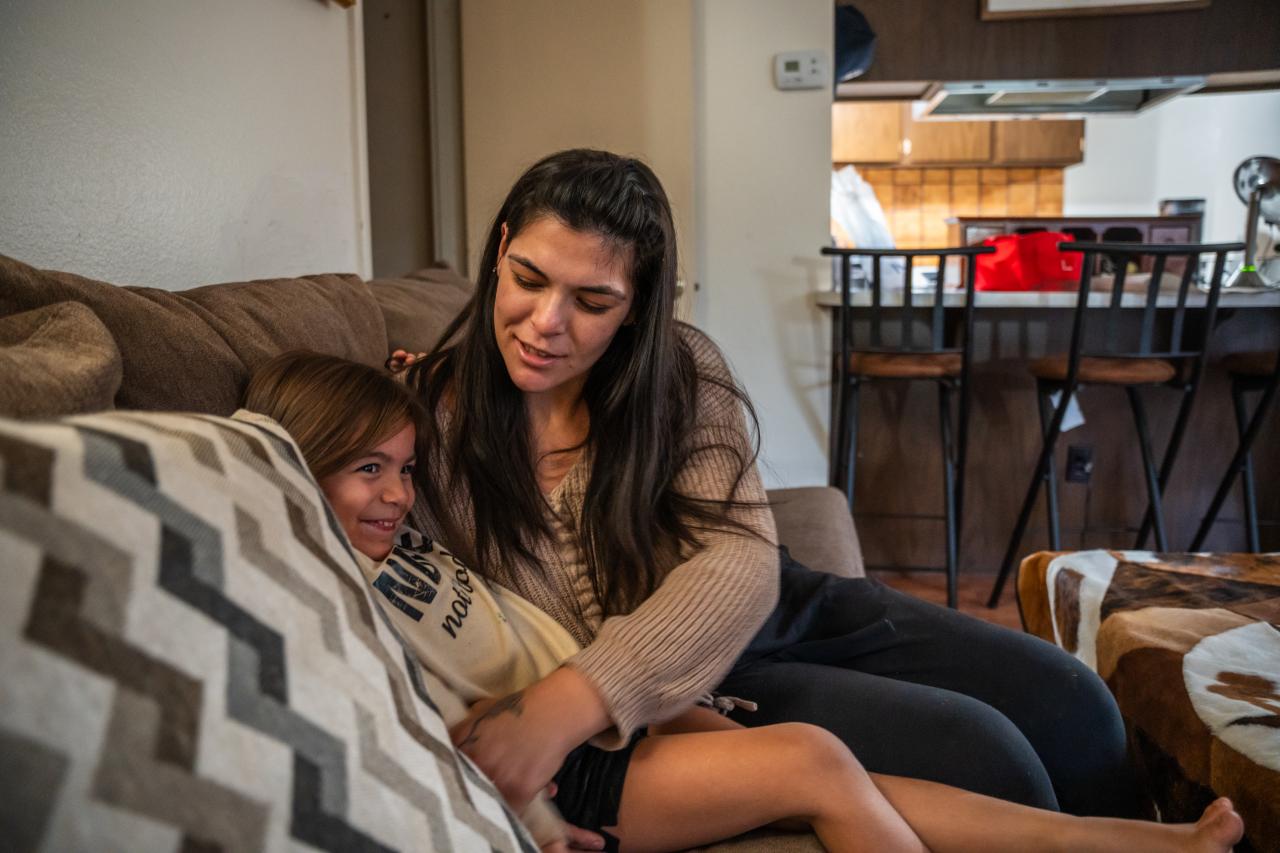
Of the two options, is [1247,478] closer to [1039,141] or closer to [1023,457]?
[1023,457]

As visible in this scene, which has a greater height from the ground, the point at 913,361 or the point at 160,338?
the point at 160,338

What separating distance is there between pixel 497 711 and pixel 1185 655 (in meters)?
1.00

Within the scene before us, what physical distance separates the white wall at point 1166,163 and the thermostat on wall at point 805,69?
4.29 metres

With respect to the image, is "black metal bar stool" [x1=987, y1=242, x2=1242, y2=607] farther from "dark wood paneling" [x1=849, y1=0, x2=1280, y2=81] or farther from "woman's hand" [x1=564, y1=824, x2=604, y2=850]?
"woman's hand" [x1=564, y1=824, x2=604, y2=850]

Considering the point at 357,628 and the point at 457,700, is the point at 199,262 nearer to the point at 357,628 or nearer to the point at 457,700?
the point at 457,700

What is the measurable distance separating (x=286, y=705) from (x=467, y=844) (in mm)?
155

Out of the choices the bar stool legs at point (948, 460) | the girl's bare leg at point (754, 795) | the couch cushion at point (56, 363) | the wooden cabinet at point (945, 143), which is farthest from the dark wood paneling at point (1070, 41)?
the couch cushion at point (56, 363)

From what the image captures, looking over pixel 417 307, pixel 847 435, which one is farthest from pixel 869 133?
pixel 417 307

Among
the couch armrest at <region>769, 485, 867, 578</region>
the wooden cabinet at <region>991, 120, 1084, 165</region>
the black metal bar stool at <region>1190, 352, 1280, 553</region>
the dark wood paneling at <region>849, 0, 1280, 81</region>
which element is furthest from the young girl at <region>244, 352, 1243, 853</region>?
the wooden cabinet at <region>991, 120, 1084, 165</region>

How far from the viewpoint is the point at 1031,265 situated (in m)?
3.57

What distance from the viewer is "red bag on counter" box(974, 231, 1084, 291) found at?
3.56 m

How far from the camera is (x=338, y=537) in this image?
0.67m

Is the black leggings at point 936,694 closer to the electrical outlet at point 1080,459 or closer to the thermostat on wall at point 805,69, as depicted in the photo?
the electrical outlet at point 1080,459

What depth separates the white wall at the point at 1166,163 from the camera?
6.73 meters
